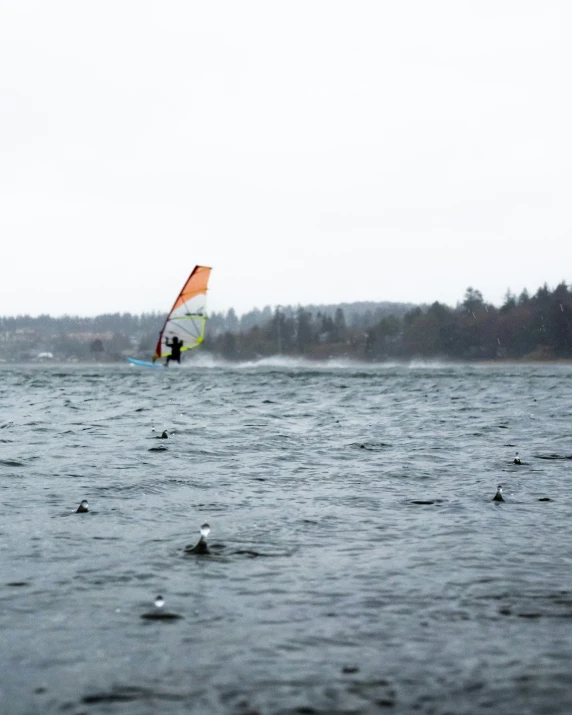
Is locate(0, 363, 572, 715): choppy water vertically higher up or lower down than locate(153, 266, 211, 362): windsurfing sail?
lower down

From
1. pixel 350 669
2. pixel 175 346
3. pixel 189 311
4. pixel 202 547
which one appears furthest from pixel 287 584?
pixel 175 346

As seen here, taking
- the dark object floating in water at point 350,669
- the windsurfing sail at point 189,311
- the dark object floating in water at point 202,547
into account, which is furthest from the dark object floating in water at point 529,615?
the windsurfing sail at point 189,311

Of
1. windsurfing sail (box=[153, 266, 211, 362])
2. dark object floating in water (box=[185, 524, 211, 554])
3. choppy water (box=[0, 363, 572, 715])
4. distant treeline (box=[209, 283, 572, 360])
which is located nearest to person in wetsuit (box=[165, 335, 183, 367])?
windsurfing sail (box=[153, 266, 211, 362])

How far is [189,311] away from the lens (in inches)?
2304

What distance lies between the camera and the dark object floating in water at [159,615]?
5891mm

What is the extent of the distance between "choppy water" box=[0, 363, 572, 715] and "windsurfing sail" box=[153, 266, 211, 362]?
4277 centimetres

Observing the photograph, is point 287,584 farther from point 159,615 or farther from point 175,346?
point 175,346

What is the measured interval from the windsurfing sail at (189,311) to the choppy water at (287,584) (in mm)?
42771

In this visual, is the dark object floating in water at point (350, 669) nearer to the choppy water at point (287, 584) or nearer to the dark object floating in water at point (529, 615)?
the choppy water at point (287, 584)

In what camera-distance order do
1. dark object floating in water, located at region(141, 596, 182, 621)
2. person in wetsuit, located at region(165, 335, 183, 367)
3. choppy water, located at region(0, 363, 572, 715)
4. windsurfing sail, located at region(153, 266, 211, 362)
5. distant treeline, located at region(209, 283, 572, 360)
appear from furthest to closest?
distant treeline, located at region(209, 283, 572, 360), person in wetsuit, located at region(165, 335, 183, 367), windsurfing sail, located at region(153, 266, 211, 362), dark object floating in water, located at region(141, 596, 182, 621), choppy water, located at region(0, 363, 572, 715)

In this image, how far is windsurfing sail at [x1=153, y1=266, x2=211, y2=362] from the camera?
190 feet

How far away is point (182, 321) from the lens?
58750 millimetres

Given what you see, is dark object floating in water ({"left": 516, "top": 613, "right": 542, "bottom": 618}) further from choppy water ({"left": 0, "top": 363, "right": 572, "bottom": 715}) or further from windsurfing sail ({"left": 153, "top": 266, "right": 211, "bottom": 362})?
windsurfing sail ({"left": 153, "top": 266, "right": 211, "bottom": 362})

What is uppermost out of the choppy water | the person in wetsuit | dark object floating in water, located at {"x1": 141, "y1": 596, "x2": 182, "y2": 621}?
the person in wetsuit
